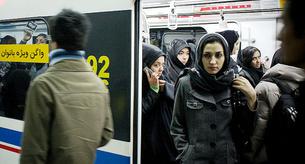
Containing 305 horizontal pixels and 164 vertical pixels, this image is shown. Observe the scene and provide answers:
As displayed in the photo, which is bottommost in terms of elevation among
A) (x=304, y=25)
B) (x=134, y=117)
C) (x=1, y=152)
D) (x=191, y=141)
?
(x=1, y=152)

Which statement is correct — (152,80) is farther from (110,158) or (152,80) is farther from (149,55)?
(110,158)

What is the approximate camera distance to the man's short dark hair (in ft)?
6.57

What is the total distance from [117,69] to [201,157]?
104 centimetres

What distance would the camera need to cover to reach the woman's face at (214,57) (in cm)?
279

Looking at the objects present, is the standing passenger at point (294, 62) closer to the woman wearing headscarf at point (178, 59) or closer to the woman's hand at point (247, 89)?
the woman's hand at point (247, 89)

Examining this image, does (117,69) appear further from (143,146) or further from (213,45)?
(143,146)

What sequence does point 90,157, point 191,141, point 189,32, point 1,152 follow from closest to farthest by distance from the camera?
point 90,157 → point 191,141 → point 1,152 → point 189,32

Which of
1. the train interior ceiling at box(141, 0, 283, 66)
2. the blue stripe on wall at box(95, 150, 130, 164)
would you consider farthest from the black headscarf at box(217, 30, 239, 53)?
the blue stripe on wall at box(95, 150, 130, 164)

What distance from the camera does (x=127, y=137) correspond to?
8.21 feet

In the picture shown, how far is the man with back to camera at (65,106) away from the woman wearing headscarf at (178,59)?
196 cm

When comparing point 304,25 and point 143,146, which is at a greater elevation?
point 304,25

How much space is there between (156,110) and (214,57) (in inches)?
40.5

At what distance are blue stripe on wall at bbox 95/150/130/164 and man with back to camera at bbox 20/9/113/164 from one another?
43 cm

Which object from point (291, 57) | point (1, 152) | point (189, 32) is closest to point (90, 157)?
point (291, 57)
